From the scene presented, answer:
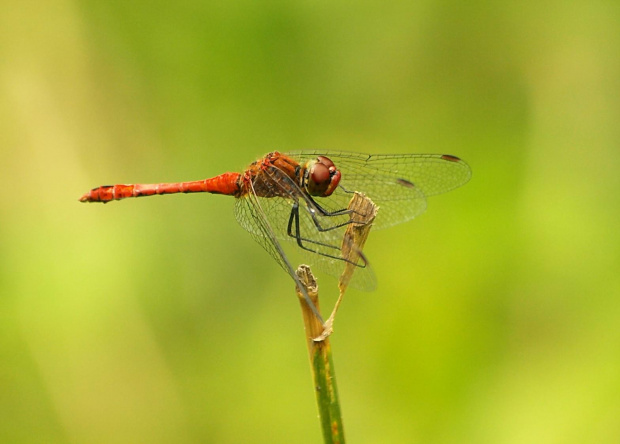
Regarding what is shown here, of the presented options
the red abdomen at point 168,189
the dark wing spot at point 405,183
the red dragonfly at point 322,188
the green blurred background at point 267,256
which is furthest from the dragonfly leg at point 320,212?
the green blurred background at point 267,256

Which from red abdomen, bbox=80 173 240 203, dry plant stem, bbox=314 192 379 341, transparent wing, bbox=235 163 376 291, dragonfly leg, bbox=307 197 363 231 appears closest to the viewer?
dry plant stem, bbox=314 192 379 341

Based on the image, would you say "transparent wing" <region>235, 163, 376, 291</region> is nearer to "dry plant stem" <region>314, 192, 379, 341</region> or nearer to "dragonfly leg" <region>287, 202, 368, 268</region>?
"dragonfly leg" <region>287, 202, 368, 268</region>

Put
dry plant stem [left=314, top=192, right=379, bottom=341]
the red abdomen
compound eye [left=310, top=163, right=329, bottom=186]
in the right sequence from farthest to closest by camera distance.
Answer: the red abdomen
compound eye [left=310, top=163, right=329, bottom=186]
dry plant stem [left=314, top=192, right=379, bottom=341]

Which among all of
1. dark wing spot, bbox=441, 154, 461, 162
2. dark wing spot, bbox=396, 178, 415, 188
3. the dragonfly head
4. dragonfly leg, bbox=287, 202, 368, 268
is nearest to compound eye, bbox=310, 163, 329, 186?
the dragonfly head

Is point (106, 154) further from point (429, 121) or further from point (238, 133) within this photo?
point (429, 121)

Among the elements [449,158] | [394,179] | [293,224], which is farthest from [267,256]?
[449,158]

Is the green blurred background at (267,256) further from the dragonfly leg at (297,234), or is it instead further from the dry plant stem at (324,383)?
the dry plant stem at (324,383)

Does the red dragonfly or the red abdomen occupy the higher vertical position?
the red abdomen

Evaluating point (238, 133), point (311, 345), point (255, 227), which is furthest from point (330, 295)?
point (311, 345)
